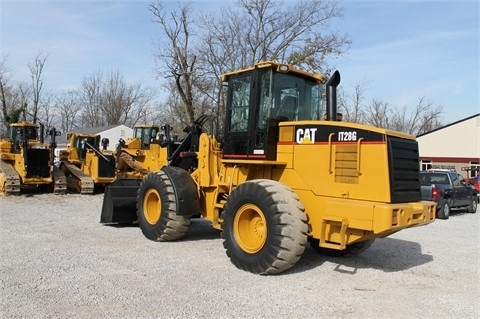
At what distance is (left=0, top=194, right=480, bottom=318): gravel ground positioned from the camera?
211 inches

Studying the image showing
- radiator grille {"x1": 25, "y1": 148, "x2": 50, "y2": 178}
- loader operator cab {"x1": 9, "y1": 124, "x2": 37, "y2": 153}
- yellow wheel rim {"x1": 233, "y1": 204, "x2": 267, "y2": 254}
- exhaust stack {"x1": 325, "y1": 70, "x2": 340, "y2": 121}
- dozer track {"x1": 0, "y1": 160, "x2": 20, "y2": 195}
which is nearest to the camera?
yellow wheel rim {"x1": 233, "y1": 204, "x2": 267, "y2": 254}

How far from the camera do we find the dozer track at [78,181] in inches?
727

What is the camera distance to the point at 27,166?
17875mm

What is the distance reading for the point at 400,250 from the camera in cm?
919

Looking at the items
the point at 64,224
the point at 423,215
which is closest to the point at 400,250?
the point at 423,215

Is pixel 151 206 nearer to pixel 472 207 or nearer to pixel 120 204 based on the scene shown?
pixel 120 204

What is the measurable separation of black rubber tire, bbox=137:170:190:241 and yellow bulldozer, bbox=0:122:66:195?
9517mm

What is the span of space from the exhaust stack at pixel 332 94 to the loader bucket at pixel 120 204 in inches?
191

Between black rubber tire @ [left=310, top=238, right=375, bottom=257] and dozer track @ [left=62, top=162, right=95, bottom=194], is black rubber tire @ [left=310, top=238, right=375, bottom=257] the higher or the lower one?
the lower one

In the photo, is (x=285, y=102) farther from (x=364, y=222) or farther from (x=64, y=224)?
(x=64, y=224)

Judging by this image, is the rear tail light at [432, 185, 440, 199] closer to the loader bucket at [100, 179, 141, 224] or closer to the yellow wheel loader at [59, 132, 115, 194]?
the loader bucket at [100, 179, 141, 224]

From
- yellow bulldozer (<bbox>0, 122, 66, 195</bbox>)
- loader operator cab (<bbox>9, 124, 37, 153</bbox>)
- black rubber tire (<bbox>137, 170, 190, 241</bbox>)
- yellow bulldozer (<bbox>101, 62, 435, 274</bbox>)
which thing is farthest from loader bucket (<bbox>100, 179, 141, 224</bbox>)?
loader operator cab (<bbox>9, 124, 37, 153</bbox>)

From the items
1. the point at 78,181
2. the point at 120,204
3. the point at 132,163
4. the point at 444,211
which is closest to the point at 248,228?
the point at 120,204

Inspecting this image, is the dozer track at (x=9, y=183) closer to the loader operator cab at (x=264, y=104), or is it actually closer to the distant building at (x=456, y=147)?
the loader operator cab at (x=264, y=104)
